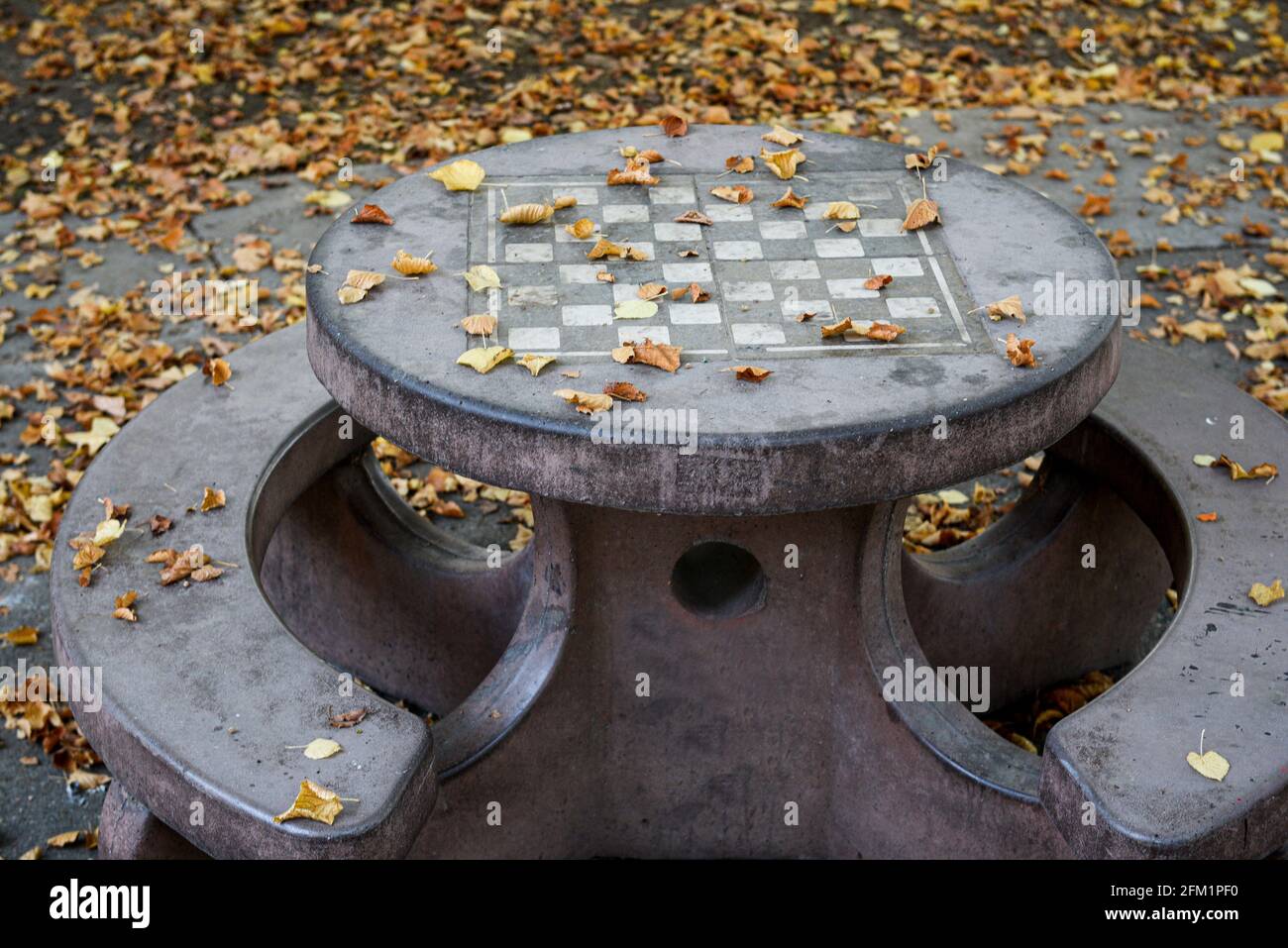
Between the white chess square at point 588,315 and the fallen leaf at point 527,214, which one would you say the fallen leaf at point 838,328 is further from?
the fallen leaf at point 527,214

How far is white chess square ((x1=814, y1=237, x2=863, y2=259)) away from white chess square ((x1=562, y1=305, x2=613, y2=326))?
0.52 m

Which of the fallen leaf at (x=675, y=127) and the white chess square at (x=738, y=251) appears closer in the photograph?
the white chess square at (x=738, y=251)

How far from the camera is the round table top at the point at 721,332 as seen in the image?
2.65 m

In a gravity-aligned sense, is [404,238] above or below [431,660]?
above

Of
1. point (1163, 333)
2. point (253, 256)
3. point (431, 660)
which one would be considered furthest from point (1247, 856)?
point (253, 256)

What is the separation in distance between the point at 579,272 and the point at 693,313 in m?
0.29

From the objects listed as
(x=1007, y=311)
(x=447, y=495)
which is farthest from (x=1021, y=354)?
(x=447, y=495)

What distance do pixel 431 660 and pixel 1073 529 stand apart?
1.60 metres

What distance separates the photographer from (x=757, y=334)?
Result: 2939 millimetres

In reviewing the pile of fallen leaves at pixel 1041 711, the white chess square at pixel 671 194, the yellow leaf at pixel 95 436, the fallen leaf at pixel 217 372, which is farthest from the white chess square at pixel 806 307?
the yellow leaf at pixel 95 436

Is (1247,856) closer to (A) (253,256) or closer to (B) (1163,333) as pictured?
(B) (1163,333)

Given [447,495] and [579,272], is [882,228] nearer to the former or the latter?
[579,272]

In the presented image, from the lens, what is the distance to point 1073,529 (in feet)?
12.5

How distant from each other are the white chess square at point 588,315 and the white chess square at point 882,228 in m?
0.66
